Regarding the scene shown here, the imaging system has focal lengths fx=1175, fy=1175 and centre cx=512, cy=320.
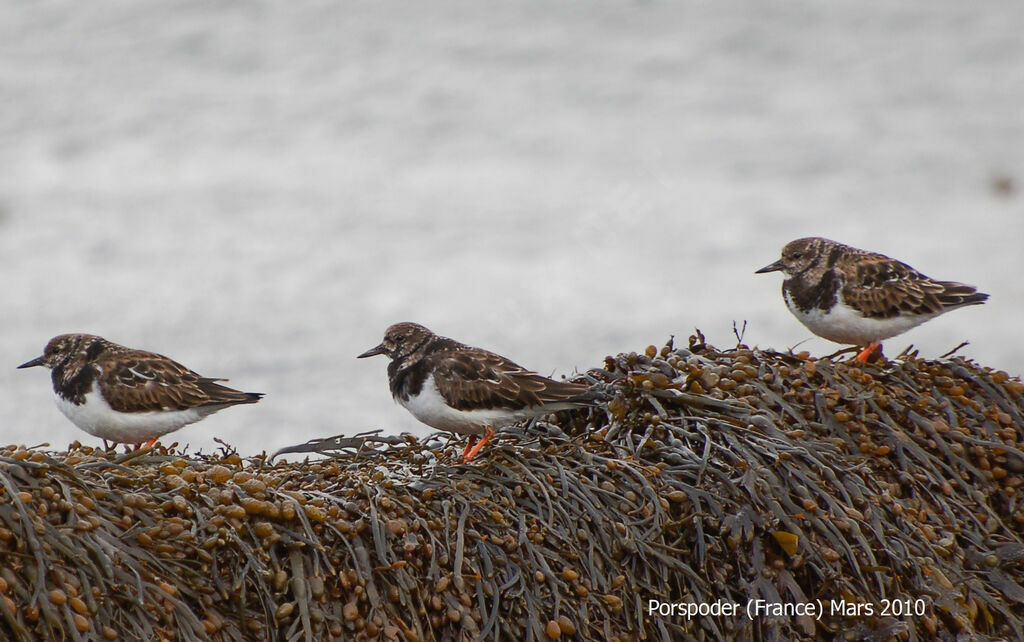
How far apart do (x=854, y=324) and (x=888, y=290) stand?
23 centimetres

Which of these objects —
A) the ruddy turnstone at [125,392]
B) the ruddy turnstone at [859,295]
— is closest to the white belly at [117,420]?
the ruddy turnstone at [125,392]

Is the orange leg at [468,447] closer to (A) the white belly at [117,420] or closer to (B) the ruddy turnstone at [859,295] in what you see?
(A) the white belly at [117,420]

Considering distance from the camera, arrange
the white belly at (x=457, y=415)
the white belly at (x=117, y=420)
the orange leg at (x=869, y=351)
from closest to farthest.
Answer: the white belly at (x=457, y=415)
the white belly at (x=117, y=420)
the orange leg at (x=869, y=351)

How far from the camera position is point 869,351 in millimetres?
5309

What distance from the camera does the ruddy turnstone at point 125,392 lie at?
4.77 m

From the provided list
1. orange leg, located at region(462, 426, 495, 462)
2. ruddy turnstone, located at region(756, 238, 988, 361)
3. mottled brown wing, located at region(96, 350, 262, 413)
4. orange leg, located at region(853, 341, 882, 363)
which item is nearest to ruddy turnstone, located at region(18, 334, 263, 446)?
mottled brown wing, located at region(96, 350, 262, 413)

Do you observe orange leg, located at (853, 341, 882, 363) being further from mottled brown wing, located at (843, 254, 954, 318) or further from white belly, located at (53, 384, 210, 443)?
white belly, located at (53, 384, 210, 443)

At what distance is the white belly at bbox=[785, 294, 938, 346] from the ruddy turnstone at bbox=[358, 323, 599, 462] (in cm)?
163

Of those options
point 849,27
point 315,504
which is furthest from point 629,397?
point 849,27

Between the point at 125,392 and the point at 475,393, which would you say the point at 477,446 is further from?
the point at 125,392

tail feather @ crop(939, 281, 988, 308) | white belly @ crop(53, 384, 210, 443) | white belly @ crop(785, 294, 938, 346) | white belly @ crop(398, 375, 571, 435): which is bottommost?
white belly @ crop(398, 375, 571, 435)

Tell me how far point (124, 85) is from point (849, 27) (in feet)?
30.4

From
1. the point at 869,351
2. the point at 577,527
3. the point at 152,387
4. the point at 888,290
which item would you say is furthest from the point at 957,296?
the point at 152,387

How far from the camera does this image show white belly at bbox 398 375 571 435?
167 inches
